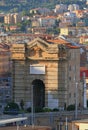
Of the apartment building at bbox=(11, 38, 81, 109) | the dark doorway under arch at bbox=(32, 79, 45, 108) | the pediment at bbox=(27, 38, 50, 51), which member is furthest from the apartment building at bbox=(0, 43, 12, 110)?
the pediment at bbox=(27, 38, 50, 51)

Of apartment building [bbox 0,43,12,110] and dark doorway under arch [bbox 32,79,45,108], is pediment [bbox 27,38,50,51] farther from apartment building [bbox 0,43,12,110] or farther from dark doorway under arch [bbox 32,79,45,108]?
apartment building [bbox 0,43,12,110]

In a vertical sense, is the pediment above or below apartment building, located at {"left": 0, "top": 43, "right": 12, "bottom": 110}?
above

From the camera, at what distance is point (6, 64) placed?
260 feet

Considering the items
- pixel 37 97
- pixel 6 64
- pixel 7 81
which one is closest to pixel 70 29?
pixel 6 64

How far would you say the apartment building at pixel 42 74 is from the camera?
173 feet

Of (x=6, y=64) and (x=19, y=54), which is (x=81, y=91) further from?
(x=6, y=64)

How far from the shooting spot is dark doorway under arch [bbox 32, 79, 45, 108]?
53203mm

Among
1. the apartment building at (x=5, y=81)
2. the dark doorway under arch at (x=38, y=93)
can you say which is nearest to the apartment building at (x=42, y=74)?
the dark doorway under arch at (x=38, y=93)

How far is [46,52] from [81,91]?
4.13m

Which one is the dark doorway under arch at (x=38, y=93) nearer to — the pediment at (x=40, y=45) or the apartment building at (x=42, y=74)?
the apartment building at (x=42, y=74)

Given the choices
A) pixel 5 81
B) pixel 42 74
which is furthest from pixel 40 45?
pixel 5 81

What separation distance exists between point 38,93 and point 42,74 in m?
1.06

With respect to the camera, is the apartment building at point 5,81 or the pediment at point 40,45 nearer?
the pediment at point 40,45

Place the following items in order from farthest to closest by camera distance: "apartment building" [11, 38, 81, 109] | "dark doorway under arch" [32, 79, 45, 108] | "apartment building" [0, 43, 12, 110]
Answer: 1. "apartment building" [0, 43, 12, 110]
2. "dark doorway under arch" [32, 79, 45, 108]
3. "apartment building" [11, 38, 81, 109]
